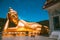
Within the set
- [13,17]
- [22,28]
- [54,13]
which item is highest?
[13,17]

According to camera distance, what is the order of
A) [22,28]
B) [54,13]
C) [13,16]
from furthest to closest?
[13,16], [22,28], [54,13]

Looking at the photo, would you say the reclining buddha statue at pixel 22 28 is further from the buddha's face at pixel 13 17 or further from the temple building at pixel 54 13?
the temple building at pixel 54 13

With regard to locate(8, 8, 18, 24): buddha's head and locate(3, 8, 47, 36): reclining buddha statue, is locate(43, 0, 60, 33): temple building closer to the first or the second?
locate(3, 8, 47, 36): reclining buddha statue

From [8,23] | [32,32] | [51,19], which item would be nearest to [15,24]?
[8,23]

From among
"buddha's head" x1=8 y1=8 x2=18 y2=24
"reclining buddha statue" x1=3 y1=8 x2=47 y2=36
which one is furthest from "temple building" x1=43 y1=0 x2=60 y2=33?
"buddha's head" x1=8 y1=8 x2=18 y2=24

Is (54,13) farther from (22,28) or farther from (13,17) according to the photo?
(13,17)

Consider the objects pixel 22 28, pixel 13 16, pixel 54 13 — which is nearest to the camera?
pixel 54 13

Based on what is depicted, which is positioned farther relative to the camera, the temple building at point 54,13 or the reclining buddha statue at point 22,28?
the reclining buddha statue at point 22,28

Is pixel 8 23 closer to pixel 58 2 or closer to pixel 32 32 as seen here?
pixel 32 32

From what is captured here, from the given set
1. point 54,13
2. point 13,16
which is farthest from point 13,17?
point 54,13

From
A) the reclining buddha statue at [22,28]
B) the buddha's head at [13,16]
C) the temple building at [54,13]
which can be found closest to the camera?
the temple building at [54,13]

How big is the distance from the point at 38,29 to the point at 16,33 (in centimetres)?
205

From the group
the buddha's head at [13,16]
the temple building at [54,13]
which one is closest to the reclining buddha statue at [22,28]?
the buddha's head at [13,16]

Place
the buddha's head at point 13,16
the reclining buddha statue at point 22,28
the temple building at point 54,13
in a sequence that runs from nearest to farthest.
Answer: the temple building at point 54,13 → the reclining buddha statue at point 22,28 → the buddha's head at point 13,16
